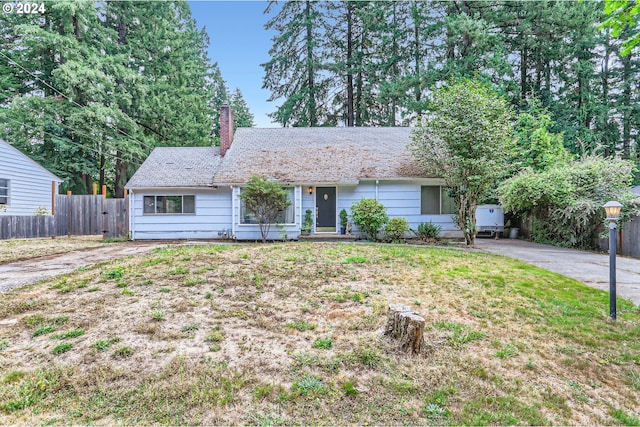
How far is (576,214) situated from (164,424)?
40.3ft

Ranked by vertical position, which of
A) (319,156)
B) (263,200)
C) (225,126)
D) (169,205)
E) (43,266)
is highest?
(225,126)

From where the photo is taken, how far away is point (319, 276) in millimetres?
5688

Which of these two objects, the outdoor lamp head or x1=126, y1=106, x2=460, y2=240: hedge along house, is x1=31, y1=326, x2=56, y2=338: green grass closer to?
the outdoor lamp head

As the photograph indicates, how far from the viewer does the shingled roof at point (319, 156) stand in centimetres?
1192

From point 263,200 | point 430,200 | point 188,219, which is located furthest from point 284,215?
point 430,200

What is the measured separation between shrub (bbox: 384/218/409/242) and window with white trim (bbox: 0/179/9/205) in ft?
54.8

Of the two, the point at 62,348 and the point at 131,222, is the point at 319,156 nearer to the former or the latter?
the point at 131,222

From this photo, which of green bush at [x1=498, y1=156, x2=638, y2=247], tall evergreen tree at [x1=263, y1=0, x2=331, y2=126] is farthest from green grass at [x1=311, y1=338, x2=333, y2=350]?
tall evergreen tree at [x1=263, y1=0, x2=331, y2=126]

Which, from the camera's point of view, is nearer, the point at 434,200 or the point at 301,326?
the point at 301,326

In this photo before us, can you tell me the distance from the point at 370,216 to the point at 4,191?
53.0 ft

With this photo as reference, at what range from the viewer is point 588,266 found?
7.36 meters

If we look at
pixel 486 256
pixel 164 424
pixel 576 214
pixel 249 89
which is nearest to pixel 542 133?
pixel 576 214

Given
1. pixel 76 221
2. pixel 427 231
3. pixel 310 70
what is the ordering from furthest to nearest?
pixel 310 70 → pixel 76 221 → pixel 427 231

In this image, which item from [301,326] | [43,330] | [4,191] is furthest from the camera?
[4,191]
